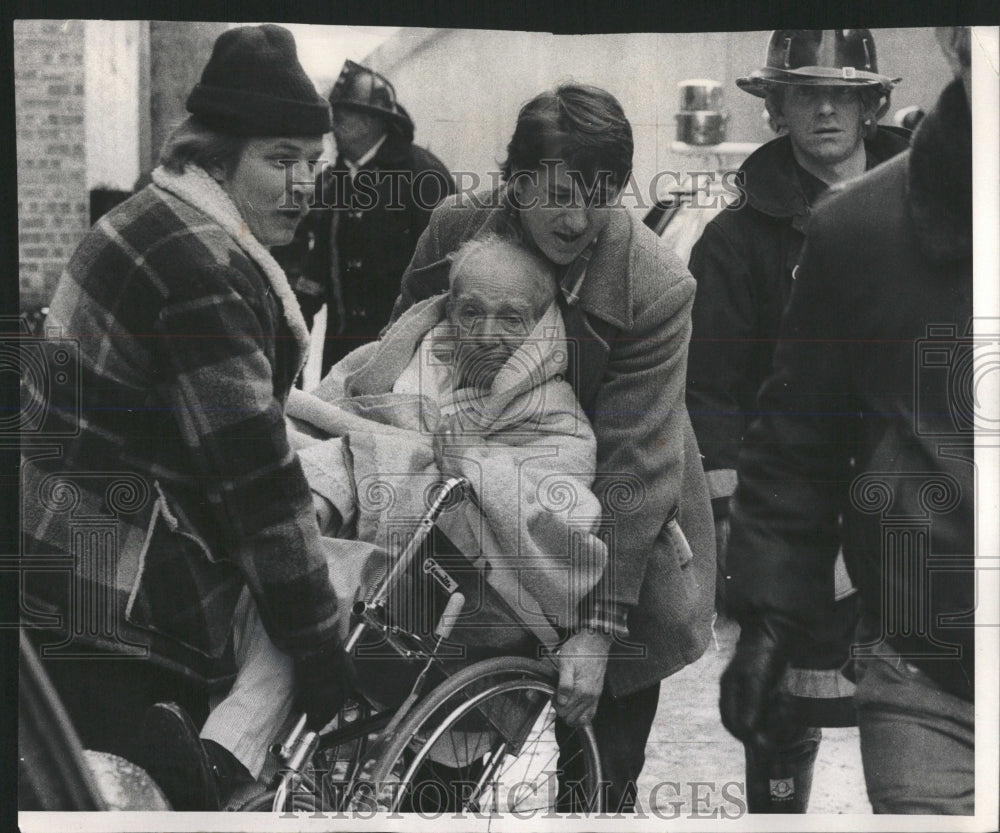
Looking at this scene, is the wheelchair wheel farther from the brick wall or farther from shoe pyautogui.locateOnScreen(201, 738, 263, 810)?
the brick wall

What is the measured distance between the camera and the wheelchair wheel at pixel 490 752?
16.1 ft

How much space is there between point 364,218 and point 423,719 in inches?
71.6

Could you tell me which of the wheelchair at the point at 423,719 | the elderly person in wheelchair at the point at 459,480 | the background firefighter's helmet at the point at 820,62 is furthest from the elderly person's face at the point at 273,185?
the background firefighter's helmet at the point at 820,62

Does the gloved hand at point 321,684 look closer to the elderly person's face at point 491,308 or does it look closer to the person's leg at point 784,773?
the elderly person's face at point 491,308

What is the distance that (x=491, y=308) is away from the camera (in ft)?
16.3

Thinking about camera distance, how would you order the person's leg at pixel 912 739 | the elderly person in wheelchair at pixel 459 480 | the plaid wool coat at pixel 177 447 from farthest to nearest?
the person's leg at pixel 912 739 < the elderly person in wheelchair at pixel 459 480 < the plaid wool coat at pixel 177 447

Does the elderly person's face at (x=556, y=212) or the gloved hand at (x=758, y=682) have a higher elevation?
the elderly person's face at (x=556, y=212)

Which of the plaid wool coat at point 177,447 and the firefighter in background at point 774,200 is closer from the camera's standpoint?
the plaid wool coat at point 177,447

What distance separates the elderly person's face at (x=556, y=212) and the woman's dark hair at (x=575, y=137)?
5 centimetres

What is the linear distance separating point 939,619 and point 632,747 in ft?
4.06

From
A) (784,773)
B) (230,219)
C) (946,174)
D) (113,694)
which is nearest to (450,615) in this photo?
(113,694)

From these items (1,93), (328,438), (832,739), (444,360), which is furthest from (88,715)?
(832,739)

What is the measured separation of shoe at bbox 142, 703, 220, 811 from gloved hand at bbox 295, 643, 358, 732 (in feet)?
1.32

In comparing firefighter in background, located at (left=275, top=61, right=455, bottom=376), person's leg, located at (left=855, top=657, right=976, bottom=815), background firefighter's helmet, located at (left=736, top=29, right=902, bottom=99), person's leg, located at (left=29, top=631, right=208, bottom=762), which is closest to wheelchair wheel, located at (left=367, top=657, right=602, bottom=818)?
person's leg, located at (left=29, top=631, right=208, bottom=762)
